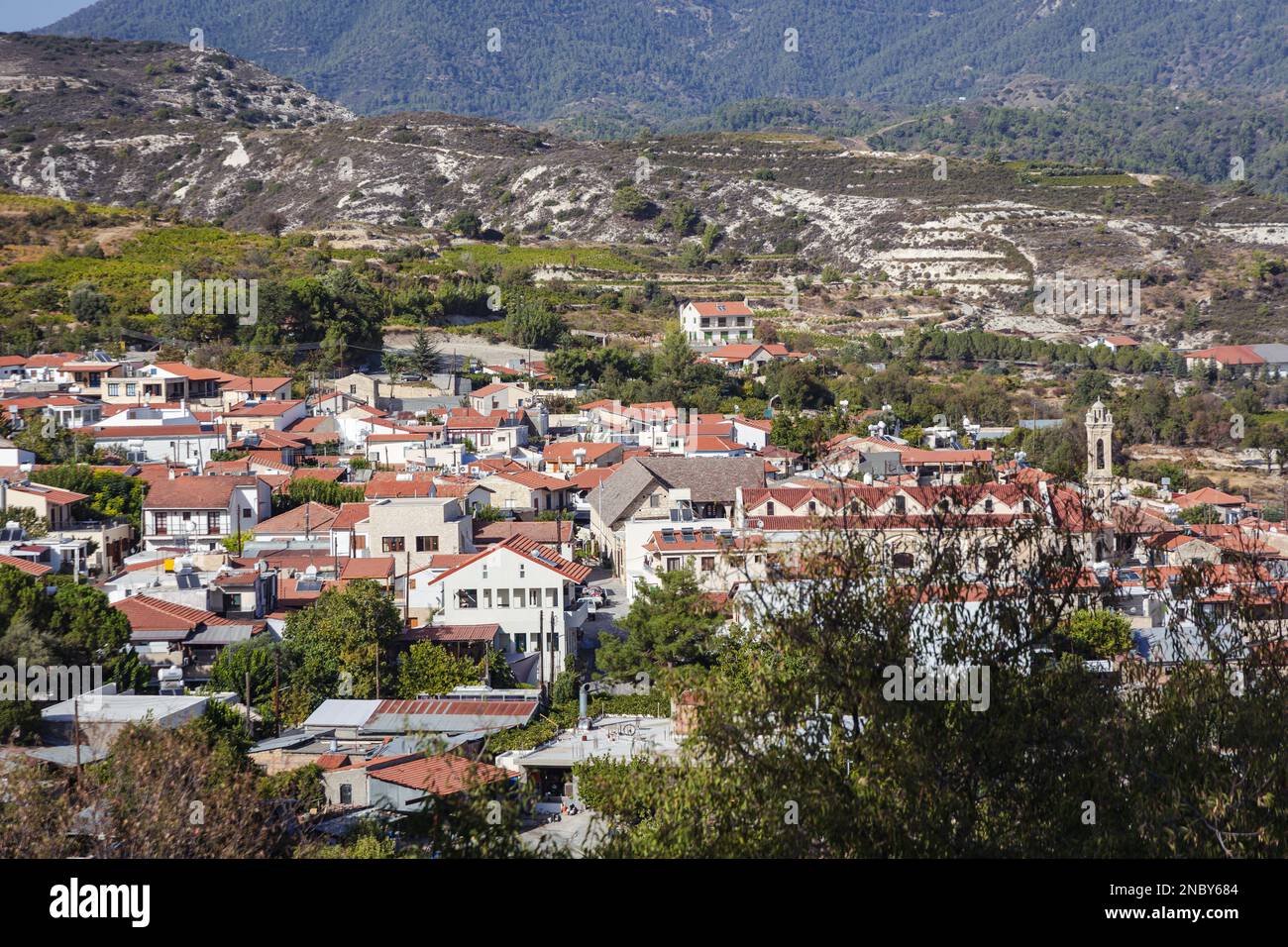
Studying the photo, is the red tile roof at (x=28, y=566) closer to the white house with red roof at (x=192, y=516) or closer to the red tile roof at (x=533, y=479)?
the white house with red roof at (x=192, y=516)

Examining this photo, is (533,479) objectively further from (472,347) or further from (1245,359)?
(1245,359)

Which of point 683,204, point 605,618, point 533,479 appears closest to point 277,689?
point 605,618

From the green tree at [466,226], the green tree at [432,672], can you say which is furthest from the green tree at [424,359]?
the green tree at [466,226]

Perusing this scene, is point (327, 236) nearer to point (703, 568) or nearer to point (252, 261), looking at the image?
point (252, 261)

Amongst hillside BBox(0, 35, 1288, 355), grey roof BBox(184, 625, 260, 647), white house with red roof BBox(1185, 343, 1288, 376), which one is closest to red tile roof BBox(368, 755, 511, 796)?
grey roof BBox(184, 625, 260, 647)

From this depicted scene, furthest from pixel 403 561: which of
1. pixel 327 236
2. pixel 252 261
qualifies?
pixel 327 236

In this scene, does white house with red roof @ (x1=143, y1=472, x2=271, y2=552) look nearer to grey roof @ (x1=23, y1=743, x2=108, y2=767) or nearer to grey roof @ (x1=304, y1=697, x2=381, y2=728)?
grey roof @ (x1=304, y1=697, x2=381, y2=728)
